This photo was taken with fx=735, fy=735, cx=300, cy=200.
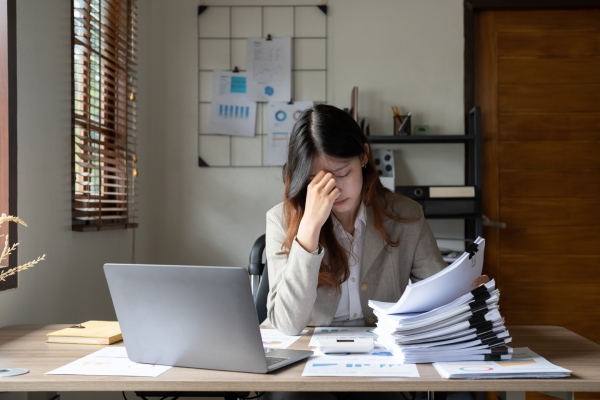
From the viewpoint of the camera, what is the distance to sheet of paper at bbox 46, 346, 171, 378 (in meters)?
1.30

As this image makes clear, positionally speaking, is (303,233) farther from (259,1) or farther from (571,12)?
(571,12)

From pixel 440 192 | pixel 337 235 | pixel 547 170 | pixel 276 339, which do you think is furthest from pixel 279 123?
pixel 276 339

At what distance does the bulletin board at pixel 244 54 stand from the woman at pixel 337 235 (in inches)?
60.6

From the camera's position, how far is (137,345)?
1.38m

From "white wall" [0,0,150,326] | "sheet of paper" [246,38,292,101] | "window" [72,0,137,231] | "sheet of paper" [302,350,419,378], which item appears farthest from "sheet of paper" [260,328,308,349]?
"sheet of paper" [246,38,292,101]

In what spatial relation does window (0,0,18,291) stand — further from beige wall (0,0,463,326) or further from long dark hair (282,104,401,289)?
beige wall (0,0,463,326)

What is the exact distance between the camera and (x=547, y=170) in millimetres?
3449

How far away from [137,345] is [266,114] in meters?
2.20

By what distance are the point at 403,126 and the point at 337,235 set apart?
1475mm

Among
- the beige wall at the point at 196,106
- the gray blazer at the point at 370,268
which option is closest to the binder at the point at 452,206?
the beige wall at the point at 196,106

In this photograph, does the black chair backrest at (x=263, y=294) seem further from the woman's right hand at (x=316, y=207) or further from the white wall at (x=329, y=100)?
the white wall at (x=329, y=100)

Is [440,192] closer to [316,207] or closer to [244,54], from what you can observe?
[244,54]

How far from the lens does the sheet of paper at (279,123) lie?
11.3 ft

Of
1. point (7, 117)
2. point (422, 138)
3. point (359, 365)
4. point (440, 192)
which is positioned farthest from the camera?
point (422, 138)
